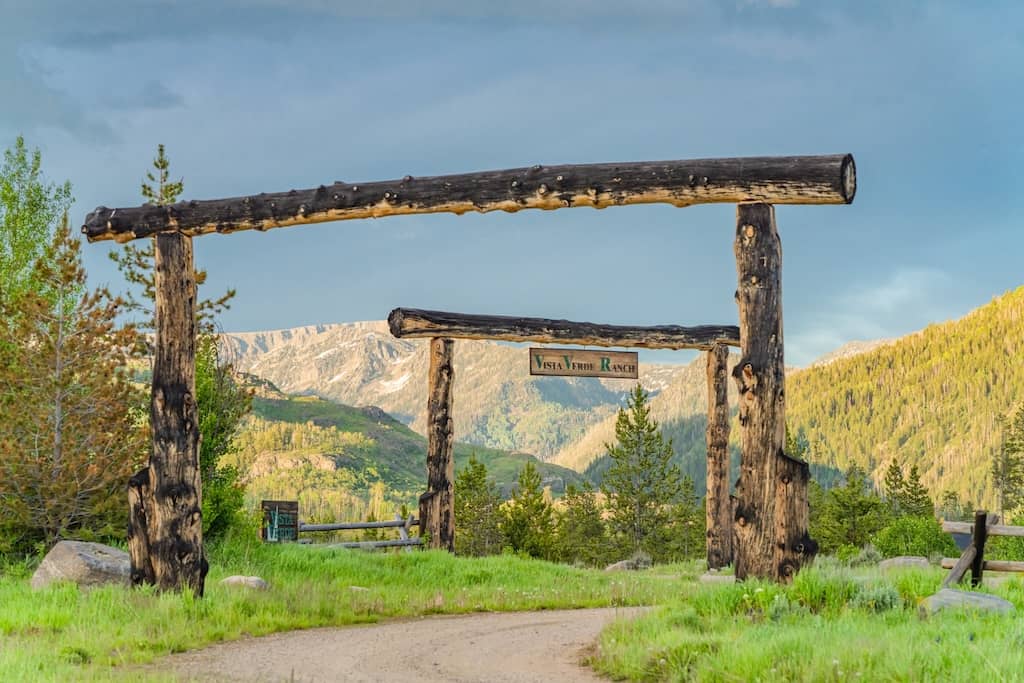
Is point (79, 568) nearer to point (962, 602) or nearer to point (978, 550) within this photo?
point (962, 602)

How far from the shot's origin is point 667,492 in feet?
160

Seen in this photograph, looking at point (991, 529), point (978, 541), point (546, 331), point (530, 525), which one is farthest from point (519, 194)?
point (530, 525)

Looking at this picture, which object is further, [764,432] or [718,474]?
[718,474]

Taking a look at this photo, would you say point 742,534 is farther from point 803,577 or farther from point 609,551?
point 609,551

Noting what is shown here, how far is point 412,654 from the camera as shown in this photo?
9.54 m

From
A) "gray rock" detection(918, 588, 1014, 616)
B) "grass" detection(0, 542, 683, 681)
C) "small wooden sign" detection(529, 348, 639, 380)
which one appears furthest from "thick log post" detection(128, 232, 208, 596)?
"gray rock" detection(918, 588, 1014, 616)

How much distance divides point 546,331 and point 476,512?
110 feet

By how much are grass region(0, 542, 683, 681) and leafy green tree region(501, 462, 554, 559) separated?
33.1 feet

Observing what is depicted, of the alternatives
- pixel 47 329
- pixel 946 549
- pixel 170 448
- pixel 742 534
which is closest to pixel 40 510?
pixel 47 329

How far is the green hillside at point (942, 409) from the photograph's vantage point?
16800 centimetres

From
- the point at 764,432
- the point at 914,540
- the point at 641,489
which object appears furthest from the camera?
the point at 641,489

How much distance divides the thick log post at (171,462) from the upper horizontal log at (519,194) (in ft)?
2.17

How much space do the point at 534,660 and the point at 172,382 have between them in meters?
6.53

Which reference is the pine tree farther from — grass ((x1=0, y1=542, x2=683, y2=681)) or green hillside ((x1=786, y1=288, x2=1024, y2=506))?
green hillside ((x1=786, y1=288, x2=1024, y2=506))
